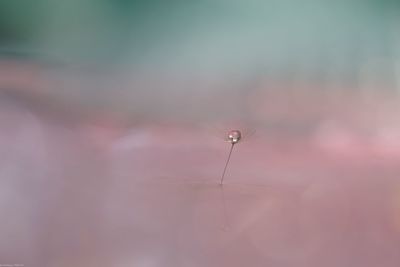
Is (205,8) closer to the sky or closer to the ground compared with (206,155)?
closer to the sky

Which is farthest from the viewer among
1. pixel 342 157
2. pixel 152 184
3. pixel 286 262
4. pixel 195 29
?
pixel 195 29

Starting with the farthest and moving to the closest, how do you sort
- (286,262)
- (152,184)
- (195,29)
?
(195,29)
(152,184)
(286,262)

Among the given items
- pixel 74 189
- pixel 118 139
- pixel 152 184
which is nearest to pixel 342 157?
pixel 152 184

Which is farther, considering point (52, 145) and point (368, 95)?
point (368, 95)

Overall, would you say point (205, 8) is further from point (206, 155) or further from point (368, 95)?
point (368, 95)

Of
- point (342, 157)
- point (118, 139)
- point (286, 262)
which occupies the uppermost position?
point (118, 139)

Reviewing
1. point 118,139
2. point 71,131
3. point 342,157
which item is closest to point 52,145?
point 71,131

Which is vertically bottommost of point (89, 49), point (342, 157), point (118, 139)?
point (342, 157)

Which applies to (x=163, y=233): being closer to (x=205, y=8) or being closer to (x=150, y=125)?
(x=150, y=125)

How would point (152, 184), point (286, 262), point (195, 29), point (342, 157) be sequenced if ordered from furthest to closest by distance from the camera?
point (195, 29), point (342, 157), point (152, 184), point (286, 262)
